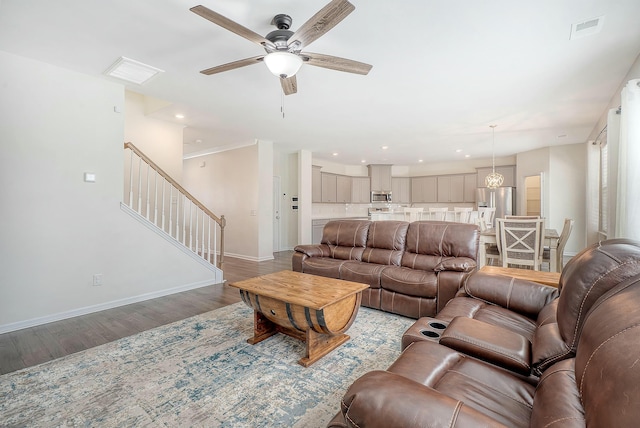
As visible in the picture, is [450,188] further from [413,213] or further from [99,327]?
[99,327]

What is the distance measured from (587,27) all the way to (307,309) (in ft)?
10.6


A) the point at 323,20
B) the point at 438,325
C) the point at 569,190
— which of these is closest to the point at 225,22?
the point at 323,20

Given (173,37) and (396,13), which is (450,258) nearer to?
(396,13)

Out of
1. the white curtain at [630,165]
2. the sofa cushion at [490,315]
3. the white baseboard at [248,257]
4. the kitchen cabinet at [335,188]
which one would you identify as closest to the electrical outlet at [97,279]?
the white baseboard at [248,257]

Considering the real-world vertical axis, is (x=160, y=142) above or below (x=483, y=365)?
above

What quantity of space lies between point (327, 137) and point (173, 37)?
12.4 ft

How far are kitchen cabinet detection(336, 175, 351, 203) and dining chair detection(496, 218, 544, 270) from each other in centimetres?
567

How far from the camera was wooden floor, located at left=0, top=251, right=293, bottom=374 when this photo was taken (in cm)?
234

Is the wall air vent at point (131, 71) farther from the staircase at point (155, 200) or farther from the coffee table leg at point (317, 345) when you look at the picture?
the coffee table leg at point (317, 345)

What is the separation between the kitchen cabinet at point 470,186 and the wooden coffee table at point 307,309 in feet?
24.7

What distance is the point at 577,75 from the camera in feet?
10.4

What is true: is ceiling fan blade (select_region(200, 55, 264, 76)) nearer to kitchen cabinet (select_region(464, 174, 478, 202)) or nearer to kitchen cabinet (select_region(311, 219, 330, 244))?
kitchen cabinet (select_region(311, 219, 330, 244))

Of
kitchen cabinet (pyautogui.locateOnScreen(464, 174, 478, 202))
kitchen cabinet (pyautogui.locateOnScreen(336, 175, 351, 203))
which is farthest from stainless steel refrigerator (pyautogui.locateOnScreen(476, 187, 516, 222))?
kitchen cabinet (pyautogui.locateOnScreen(336, 175, 351, 203))

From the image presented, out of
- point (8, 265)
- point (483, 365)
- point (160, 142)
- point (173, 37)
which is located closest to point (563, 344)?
point (483, 365)
